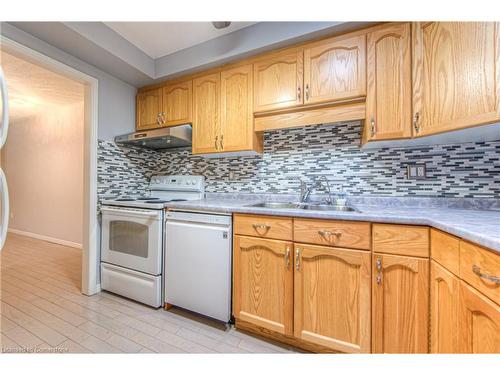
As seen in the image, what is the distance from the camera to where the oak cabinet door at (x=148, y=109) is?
83.7 inches

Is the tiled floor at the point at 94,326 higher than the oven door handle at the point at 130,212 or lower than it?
lower

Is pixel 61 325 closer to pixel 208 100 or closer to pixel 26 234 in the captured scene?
pixel 208 100

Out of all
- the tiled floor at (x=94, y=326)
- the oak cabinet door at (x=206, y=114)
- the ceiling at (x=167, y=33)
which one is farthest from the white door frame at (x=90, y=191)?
the oak cabinet door at (x=206, y=114)

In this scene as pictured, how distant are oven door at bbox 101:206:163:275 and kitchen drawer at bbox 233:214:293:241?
70 cm

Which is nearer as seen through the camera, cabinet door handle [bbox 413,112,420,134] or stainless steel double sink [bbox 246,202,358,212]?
cabinet door handle [bbox 413,112,420,134]

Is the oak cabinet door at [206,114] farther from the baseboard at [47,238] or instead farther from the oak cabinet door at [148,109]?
the baseboard at [47,238]

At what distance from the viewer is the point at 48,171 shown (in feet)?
11.7

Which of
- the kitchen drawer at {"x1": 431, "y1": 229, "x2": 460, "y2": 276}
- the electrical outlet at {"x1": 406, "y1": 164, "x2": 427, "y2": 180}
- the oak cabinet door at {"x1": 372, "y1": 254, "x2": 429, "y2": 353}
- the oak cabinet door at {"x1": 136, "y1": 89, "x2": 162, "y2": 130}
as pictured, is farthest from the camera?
the oak cabinet door at {"x1": 136, "y1": 89, "x2": 162, "y2": 130}

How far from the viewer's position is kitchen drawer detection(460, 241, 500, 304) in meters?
0.62

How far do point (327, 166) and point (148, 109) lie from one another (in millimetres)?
1933

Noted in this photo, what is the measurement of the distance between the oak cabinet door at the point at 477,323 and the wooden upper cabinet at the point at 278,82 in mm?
1360

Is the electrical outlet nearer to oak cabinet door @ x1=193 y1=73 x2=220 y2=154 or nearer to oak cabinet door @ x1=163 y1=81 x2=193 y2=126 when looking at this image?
oak cabinet door @ x1=193 y1=73 x2=220 y2=154

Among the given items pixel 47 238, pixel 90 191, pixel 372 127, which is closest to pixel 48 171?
pixel 47 238

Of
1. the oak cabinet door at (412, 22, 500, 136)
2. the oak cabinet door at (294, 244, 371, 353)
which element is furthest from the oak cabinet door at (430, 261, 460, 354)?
the oak cabinet door at (412, 22, 500, 136)
